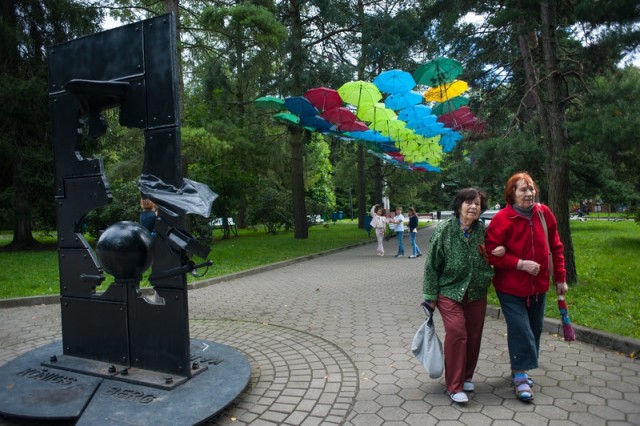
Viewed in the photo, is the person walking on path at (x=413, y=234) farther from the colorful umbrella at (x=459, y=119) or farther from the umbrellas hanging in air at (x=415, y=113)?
the umbrellas hanging in air at (x=415, y=113)

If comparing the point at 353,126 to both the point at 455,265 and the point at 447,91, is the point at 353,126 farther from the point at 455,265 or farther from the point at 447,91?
the point at 455,265

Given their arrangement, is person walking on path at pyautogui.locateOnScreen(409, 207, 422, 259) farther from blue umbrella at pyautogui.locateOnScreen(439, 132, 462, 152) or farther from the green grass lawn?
the green grass lawn

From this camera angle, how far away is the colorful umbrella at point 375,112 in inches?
405

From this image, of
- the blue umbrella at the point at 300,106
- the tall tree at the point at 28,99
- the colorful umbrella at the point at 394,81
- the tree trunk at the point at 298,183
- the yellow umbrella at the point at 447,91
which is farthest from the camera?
the tree trunk at the point at 298,183

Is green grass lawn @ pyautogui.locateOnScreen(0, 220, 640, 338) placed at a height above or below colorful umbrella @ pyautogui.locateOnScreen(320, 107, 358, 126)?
below

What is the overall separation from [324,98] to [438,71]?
103 inches

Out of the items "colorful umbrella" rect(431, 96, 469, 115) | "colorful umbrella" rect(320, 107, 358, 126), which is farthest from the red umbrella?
"colorful umbrella" rect(431, 96, 469, 115)

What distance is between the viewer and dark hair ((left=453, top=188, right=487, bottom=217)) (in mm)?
3758

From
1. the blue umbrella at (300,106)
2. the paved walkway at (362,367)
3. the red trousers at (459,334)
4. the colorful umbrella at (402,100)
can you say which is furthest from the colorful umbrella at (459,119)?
the red trousers at (459,334)

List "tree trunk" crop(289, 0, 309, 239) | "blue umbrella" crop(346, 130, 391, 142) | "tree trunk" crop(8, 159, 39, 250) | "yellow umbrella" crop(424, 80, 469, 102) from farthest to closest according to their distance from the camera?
"tree trunk" crop(8, 159, 39, 250), "tree trunk" crop(289, 0, 309, 239), "blue umbrella" crop(346, 130, 391, 142), "yellow umbrella" crop(424, 80, 469, 102)

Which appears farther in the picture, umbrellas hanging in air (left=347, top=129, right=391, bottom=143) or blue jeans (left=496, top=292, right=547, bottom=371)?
umbrellas hanging in air (left=347, top=129, right=391, bottom=143)

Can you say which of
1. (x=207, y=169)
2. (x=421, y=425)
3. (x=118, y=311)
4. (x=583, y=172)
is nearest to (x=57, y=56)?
(x=118, y=311)

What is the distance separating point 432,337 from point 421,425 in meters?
0.75

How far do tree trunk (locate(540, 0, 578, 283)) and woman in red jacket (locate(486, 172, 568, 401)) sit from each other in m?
4.55
